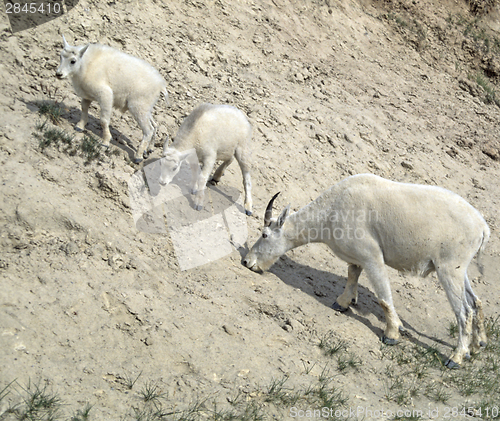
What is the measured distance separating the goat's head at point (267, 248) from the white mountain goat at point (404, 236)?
0.43 meters

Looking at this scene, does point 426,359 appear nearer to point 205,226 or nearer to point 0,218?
point 205,226

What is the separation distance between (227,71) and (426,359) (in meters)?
8.02

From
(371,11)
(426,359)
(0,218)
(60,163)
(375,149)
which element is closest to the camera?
(0,218)

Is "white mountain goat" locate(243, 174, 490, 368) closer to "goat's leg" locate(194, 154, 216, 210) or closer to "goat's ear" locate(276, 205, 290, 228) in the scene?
"goat's ear" locate(276, 205, 290, 228)

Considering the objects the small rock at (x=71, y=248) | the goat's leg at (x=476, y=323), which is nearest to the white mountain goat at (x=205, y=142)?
the small rock at (x=71, y=248)

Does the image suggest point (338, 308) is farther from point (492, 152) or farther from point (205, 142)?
point (492, 152)

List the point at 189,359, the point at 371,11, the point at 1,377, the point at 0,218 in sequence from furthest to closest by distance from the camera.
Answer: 1. the point at 371,11
2. the point at 0,218
3. the point at 189,359
4. the point at 1,377

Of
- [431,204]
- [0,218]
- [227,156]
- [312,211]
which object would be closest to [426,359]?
[431,204]

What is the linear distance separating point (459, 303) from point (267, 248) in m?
2.83

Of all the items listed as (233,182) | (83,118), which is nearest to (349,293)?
(233,182)

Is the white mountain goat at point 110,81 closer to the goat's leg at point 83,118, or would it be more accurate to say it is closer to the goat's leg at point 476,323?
the goat's leg at point 83,118

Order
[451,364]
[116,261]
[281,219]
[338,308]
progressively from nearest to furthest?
1. [116,261]
2. [451,364]
3. [338,308]
4. [281,219]

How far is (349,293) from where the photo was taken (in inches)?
280

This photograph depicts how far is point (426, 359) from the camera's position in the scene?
6.34 m
